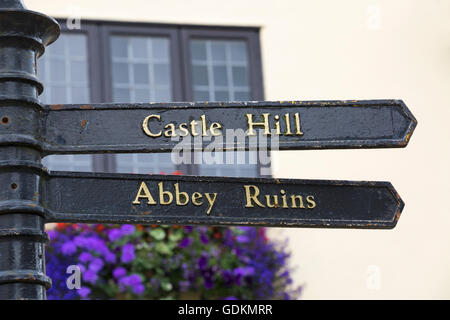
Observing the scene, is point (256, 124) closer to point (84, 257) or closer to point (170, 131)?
point (170, 131)

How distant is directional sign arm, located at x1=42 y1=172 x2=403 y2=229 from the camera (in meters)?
3.11

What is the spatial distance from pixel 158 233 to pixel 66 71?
152 cm

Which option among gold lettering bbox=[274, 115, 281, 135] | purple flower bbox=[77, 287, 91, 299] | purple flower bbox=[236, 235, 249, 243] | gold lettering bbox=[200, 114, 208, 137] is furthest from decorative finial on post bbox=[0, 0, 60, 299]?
purple flower bbox=[236, 235, 249, 243]

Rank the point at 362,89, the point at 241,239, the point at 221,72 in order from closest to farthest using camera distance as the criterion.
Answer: the point at 241,239 < the point at 362,89 < the point at 221,72

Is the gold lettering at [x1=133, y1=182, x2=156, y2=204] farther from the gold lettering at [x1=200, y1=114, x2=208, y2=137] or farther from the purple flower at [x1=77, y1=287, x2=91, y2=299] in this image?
the purple flower at [x1=77, y1=287, x2=91, y2=299]

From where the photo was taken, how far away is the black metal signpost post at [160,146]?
10.0 ft

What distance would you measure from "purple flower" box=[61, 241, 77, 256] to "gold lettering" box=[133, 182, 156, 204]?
11.0 feet

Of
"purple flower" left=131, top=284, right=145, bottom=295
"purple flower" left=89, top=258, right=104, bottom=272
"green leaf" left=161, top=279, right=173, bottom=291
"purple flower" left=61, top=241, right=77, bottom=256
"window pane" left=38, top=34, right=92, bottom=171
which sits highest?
"window pane" left=38, top=34, right=92, bottom=171

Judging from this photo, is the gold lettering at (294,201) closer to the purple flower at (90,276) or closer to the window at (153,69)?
the purple flower at (90,276)

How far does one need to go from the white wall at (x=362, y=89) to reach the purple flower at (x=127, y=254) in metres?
1.16

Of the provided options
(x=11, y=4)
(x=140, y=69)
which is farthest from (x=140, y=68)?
(x=11, y=4)

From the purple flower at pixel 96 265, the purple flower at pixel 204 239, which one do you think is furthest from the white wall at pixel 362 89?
the purple flower at pixel 96 265

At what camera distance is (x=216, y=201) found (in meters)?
3.19

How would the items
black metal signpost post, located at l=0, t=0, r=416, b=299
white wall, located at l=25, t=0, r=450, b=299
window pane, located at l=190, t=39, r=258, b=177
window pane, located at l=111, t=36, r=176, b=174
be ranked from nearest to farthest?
black metal signpost post, located at l=0, t=0, r=416, b=299 < white wall, located at l=25, t=0, r=450, b=299 < window pane, located at l=111, t=36, r=176, b=174 < window pane, located at l=190, t=39, r=258, b=177
